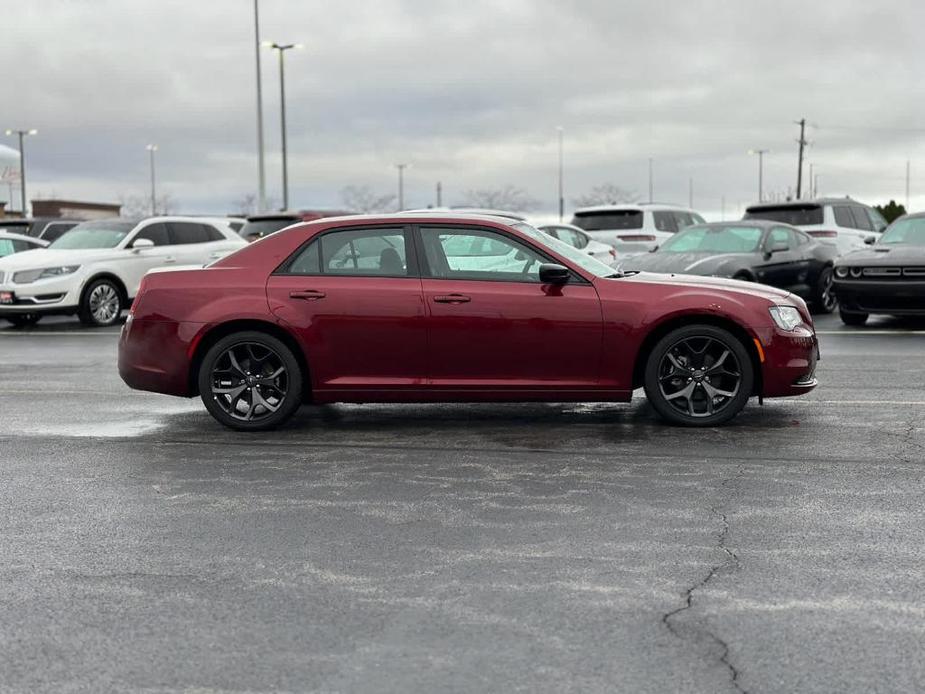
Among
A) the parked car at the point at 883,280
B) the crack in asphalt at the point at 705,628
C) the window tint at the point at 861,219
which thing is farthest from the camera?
the window tint at the point at 861,219

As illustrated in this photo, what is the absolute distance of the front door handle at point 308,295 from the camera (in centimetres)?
877

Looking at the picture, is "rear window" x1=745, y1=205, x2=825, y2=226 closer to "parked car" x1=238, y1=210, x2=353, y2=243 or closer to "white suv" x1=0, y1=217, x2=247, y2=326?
"parked car" x1=238, y1=210, x2=353, y2=243

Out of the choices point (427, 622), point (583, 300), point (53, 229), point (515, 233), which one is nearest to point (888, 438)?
point (583, 300)

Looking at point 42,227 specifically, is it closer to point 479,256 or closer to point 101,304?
point 101,304

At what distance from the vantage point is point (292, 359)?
8758 millimetres

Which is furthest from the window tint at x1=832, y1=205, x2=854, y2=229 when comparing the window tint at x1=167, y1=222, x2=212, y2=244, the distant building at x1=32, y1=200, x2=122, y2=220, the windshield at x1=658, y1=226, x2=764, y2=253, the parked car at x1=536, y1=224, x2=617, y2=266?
the distant building at x1=32, y1=200, x2=122, y2=220

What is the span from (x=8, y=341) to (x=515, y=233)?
10.4 metres

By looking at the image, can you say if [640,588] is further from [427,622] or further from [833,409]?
[833,409]

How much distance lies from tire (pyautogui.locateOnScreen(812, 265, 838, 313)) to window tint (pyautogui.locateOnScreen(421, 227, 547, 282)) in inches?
457

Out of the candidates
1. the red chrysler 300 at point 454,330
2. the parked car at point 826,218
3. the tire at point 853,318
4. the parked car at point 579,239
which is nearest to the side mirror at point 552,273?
the red chrysler 300 at point 454,330

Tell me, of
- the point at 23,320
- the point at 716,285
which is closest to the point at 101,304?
the point at 23,320

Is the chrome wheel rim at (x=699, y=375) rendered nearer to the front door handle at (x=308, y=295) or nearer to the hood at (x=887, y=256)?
the front door handle at (x=308, y=295)

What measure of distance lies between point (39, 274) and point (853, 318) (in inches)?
459

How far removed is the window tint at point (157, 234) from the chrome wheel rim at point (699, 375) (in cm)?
1322
